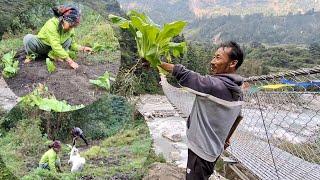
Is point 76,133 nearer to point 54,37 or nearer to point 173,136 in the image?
point 54,37

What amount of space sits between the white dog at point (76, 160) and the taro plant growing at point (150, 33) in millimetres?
387

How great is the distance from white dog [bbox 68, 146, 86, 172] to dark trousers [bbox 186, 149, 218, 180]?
0.44 metres

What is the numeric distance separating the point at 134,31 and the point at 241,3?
13789 cm

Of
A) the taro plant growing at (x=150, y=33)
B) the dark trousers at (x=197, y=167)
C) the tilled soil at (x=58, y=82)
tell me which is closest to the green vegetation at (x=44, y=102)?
the tilled soil at (x=58, y=82)

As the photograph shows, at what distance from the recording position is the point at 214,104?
1.50 m

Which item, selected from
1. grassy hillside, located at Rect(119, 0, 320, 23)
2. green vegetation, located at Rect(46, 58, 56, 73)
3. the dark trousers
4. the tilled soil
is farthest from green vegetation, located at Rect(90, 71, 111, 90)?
grassy hillside, located at Rect(119, 0, 320, 23)

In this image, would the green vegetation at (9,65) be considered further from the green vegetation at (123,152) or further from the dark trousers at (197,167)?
the dark trousers at (197,167)

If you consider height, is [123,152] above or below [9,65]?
below

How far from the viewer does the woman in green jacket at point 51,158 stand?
1.24 meters

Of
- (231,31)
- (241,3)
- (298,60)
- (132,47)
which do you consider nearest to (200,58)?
(298,60)

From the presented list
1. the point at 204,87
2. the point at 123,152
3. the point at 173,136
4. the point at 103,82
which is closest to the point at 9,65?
the point at 103,82

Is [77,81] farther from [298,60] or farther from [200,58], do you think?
[298,60]

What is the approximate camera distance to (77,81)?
121 cm

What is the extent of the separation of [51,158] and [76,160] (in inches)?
2.9
